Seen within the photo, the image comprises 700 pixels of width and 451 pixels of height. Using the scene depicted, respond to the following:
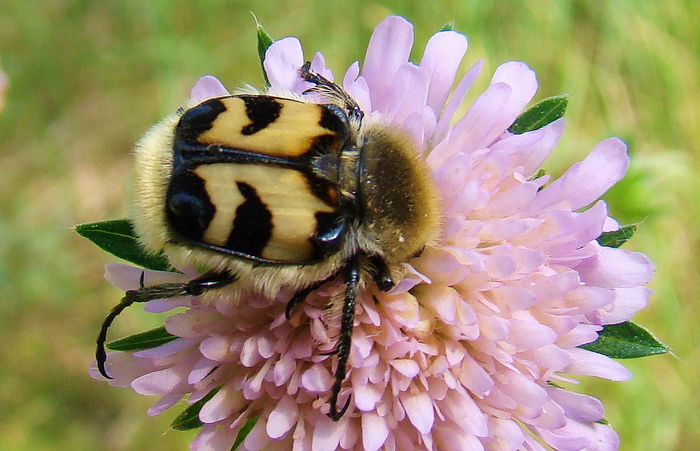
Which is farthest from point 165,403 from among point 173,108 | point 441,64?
point 173,108

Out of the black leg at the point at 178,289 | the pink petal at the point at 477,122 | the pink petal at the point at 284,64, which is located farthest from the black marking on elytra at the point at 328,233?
the pink petal at the point at 284,64

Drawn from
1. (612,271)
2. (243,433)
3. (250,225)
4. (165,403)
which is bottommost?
(243,433)

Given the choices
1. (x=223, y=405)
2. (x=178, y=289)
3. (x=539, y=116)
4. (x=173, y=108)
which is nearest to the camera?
(x=178, y=289)

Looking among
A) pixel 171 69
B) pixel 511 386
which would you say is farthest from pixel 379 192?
pixel 171 69

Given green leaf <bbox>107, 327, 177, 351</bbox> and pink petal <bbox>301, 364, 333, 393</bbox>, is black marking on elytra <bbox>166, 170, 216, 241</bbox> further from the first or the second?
green leaf <bbox>107, 327, 177, 351</bbox>

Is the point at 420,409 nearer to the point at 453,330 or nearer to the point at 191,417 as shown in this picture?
the point at 453,330

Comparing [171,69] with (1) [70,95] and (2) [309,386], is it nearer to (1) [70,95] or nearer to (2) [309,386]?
(1) [70,95]

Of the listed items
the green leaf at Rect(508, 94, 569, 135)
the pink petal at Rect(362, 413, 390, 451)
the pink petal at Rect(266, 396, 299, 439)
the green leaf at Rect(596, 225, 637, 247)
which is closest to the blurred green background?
the green leaf at Rect(508, 94, 569, 135)
